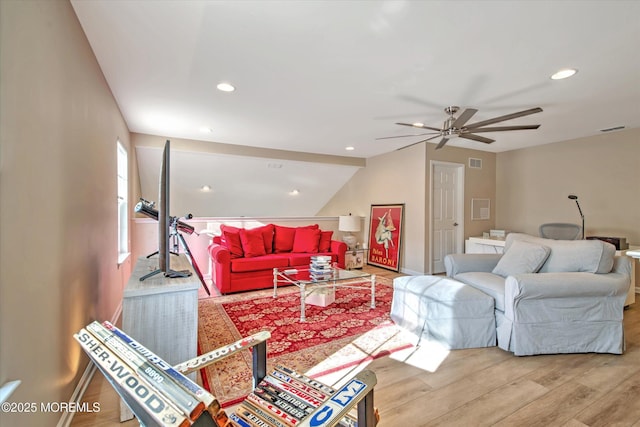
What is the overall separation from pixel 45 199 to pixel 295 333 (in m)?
2.17

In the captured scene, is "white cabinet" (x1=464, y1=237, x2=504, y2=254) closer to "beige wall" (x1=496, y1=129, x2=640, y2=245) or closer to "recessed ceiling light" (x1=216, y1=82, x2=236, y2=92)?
"beige wall" (x1=496, y1=129, x2=640, y2=245)

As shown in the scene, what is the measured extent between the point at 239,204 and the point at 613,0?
5.99 meters

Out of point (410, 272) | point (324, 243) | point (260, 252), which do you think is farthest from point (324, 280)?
point (410, 272)

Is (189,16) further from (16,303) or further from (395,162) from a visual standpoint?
(395,162)

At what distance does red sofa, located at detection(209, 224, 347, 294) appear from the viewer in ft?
13.7

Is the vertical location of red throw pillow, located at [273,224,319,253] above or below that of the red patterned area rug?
above

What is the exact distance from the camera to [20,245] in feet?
3.75

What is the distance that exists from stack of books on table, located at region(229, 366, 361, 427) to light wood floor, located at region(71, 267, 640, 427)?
0.67 metres

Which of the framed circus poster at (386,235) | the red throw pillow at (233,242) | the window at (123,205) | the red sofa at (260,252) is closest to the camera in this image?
the window at (123,205)

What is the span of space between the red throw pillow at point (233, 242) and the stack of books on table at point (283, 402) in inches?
127

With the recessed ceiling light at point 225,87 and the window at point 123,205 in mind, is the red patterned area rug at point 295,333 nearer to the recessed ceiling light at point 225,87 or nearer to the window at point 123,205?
the window at point 123,205

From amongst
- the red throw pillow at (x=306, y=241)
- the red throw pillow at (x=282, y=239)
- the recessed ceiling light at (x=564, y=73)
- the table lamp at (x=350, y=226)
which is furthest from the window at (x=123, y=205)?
the recessed ceiling light at (x=564, y=73)

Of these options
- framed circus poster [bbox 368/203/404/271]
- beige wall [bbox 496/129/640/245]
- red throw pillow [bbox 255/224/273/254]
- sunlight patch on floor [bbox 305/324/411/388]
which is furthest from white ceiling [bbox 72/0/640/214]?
sunlight patch on floor [bbox 305/324/411/388]

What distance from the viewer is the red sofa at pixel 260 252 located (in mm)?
4164
